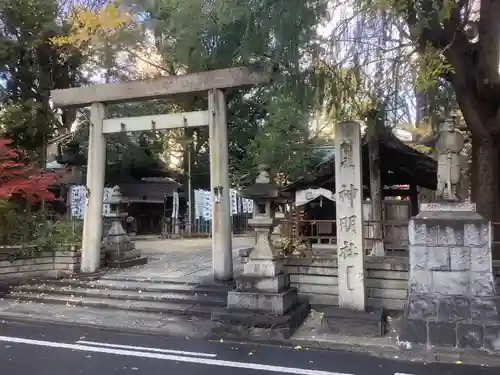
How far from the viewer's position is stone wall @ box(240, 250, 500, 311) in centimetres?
849

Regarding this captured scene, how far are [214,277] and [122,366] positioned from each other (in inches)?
159

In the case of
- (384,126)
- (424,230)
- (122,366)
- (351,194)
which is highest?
(384,126)

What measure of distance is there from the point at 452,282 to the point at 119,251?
865 centimetres

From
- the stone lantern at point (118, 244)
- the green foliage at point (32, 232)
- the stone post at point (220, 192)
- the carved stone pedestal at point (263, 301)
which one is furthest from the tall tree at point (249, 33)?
the green foliage at point (32, 232)

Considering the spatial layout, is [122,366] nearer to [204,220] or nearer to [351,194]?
[351,194]

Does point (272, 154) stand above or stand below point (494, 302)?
above

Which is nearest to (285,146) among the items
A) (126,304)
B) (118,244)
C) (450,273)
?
(118,244)

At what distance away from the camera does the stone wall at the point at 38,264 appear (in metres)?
11.0

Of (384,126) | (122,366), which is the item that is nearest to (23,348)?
(122,366)

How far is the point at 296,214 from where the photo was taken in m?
12.4

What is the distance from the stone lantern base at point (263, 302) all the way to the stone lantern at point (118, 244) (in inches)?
200

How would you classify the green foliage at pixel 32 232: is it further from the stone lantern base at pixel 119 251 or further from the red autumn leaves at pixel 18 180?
the stone lantern base at pixel 119 251

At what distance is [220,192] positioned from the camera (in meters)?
10.0

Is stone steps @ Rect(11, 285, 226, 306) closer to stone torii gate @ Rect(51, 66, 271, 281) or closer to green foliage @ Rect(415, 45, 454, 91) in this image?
stone torii gate @ Rect(51, 66, 271, 281)
